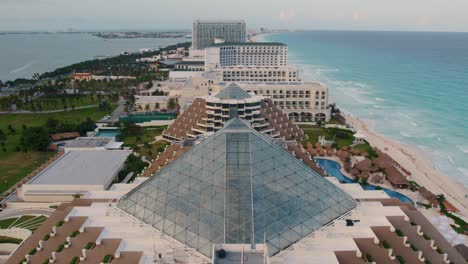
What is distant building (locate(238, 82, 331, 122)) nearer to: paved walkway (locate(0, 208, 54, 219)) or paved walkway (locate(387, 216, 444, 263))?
paved walkway (locate(0, 208, 54, 219))

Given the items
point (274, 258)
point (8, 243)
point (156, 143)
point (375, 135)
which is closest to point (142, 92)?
point (156, 143)

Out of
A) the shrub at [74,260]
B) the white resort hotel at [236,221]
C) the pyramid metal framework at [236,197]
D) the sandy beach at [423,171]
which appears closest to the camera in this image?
the shrub at [74,260]

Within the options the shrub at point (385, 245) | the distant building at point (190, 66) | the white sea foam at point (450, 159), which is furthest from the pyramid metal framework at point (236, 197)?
the distant building at point (190, 66)

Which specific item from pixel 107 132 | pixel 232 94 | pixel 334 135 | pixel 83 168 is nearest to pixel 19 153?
pixel 107 132

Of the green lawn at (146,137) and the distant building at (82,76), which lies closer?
the green lawn at (146,137)

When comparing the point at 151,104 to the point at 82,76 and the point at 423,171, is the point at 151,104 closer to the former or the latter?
the point at 82,76

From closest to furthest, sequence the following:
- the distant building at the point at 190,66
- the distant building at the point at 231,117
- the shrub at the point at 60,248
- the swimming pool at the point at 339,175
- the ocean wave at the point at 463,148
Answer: the shrub at the point at 60,248
the swimming pool at the point at 339,175
the distant building at the point at 231,117
the ocean wave at the point at 463,148
the distant building at the point at 190,66

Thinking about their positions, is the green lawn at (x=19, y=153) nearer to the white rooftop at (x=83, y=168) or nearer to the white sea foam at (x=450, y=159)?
the white rooftop at (x=83, y=168)
